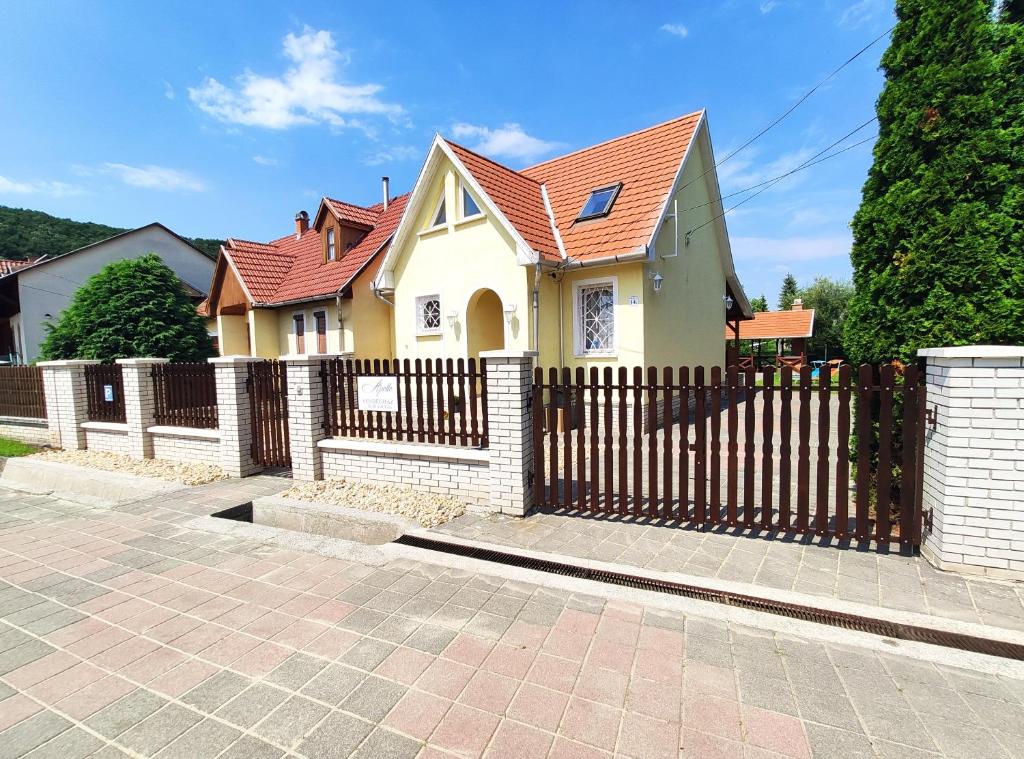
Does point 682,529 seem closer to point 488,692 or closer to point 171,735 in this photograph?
point 488,692

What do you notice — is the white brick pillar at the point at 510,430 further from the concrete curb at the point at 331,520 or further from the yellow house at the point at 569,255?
the yellow house at the point at 569,255

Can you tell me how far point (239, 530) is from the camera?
16.4 feet

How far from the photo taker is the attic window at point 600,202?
1101 centimetres

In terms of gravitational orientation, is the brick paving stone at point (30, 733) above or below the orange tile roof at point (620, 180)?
below

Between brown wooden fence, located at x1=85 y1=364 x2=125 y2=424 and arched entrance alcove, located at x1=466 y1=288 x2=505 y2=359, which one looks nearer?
brown wooden fence, located at x1=85 y1=364 x2=125 y2=424

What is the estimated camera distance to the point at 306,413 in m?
6.59

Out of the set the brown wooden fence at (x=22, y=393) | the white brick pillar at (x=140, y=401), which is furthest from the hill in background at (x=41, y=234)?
the white brick pillar at (x=140, y=401)

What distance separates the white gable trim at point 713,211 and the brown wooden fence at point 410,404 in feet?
18.9

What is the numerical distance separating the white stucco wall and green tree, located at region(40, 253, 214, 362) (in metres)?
8.98

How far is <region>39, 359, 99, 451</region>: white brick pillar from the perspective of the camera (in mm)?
9133

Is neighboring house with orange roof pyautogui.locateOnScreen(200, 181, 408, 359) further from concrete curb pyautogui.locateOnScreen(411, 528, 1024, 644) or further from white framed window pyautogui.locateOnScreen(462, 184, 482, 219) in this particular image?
concrete curb pyautogui.locateOnScreen(411, 528, 1024, 644)

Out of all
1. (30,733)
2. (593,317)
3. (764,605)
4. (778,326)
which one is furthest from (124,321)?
(778,326)

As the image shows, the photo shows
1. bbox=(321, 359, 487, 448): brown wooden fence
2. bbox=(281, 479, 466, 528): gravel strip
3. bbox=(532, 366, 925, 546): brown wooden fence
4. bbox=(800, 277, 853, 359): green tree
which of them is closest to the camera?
bbox=(532, 366, 925, 546): brown wooden fence

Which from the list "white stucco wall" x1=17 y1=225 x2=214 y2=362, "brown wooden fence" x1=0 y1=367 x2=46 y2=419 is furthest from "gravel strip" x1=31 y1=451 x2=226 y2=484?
"white stucco wall" x1=17 y1=225 x2=214 y2=362
